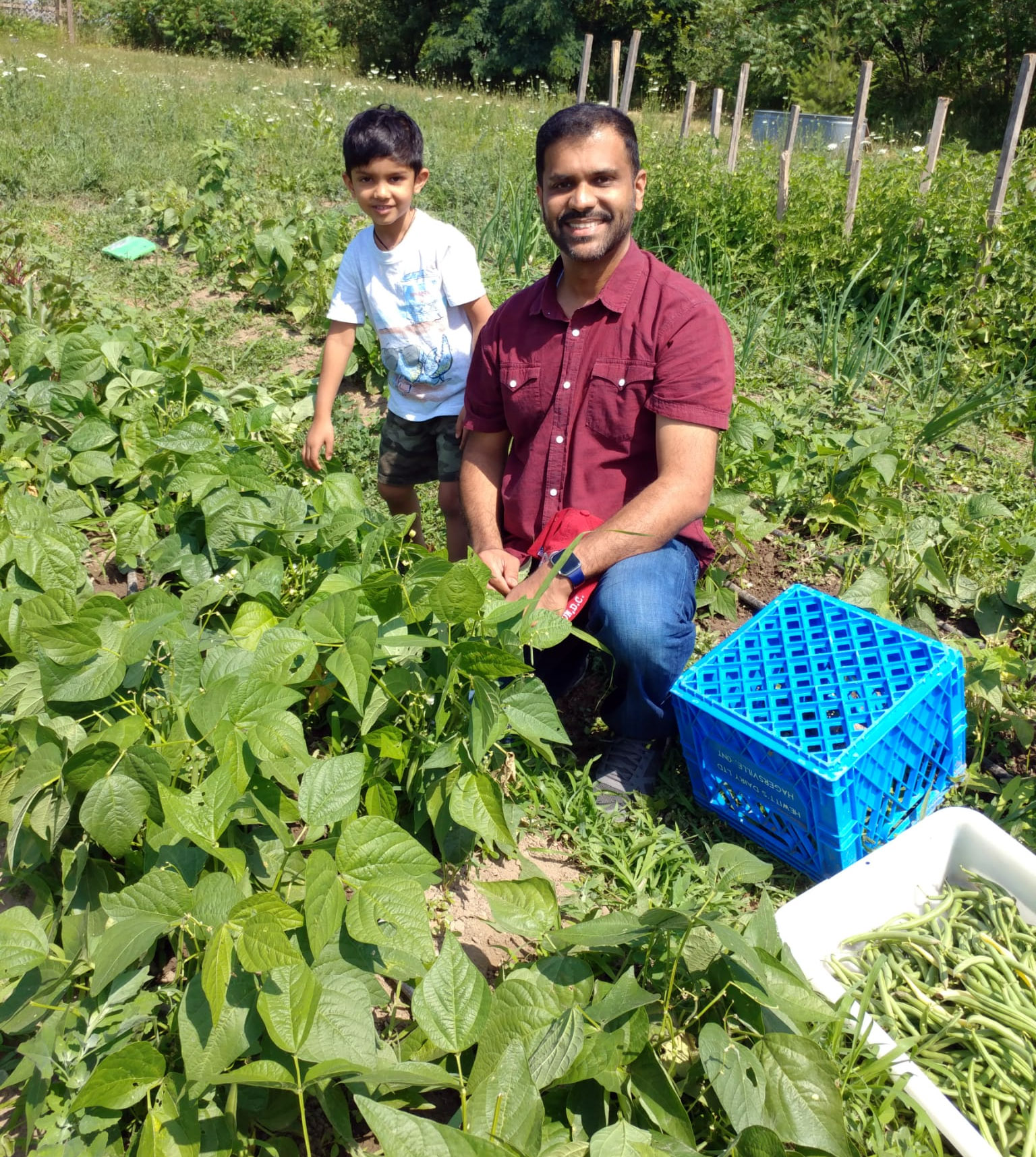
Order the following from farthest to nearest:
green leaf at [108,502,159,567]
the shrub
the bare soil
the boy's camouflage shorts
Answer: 1. the shrub
2. the boy's camouflage shorts
3. green leaf at [108,502,159,567]
4. the bare soil

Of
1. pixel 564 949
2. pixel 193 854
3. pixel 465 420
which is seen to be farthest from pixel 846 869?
pixel 465 420

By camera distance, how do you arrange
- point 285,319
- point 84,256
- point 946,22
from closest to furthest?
point 285,319 → point 84,256 → point 946,22

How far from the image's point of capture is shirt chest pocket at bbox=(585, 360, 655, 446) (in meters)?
2.14

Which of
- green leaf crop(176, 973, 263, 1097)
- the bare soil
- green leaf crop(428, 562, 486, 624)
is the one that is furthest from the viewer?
the bare soil

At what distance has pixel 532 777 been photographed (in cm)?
223

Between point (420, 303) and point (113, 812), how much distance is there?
181 centimetres

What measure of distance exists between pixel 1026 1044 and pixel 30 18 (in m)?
28.5

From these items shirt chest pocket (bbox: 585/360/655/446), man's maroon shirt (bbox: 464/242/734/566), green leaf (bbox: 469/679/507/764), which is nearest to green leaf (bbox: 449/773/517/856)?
green leaf (bbox: 469/679/507/764)

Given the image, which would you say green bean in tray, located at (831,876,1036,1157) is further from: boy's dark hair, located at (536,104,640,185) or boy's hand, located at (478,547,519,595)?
boy's dark hair, located at (536,104,640,185)

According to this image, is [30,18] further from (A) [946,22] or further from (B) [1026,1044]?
(B) [1026,1044]

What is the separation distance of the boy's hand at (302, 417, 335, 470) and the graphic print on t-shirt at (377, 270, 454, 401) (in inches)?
11.7

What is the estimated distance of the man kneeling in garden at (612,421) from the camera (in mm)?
2053

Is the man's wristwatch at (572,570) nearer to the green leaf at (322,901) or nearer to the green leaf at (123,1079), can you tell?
the green leaf at (322,901)

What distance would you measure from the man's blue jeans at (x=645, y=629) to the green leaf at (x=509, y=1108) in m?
1.00
